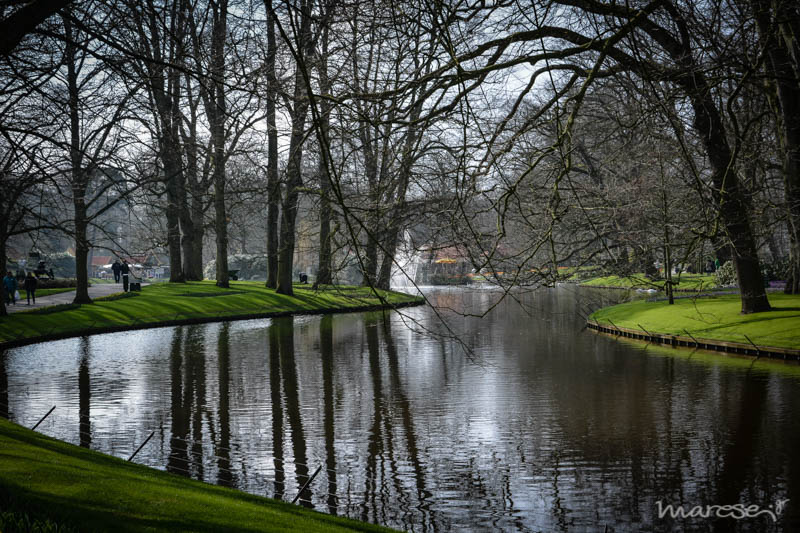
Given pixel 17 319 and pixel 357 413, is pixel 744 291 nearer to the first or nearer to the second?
pixel 357 413

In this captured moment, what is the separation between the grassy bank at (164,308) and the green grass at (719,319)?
28.7 ft

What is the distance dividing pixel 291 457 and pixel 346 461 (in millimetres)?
803

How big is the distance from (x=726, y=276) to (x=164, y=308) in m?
24.8

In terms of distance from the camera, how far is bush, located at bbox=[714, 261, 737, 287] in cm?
3209

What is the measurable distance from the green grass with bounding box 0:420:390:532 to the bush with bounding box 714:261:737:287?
29606 mm

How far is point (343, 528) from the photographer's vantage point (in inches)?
251

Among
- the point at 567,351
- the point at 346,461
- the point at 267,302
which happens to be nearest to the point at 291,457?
the point at 346,461

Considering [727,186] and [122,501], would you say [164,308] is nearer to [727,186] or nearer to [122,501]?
[727,186]

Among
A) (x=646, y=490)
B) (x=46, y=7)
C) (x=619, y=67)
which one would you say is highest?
(x=619, y=67)

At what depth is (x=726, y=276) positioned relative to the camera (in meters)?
32.6

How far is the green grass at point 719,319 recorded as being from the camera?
58.6 feet
